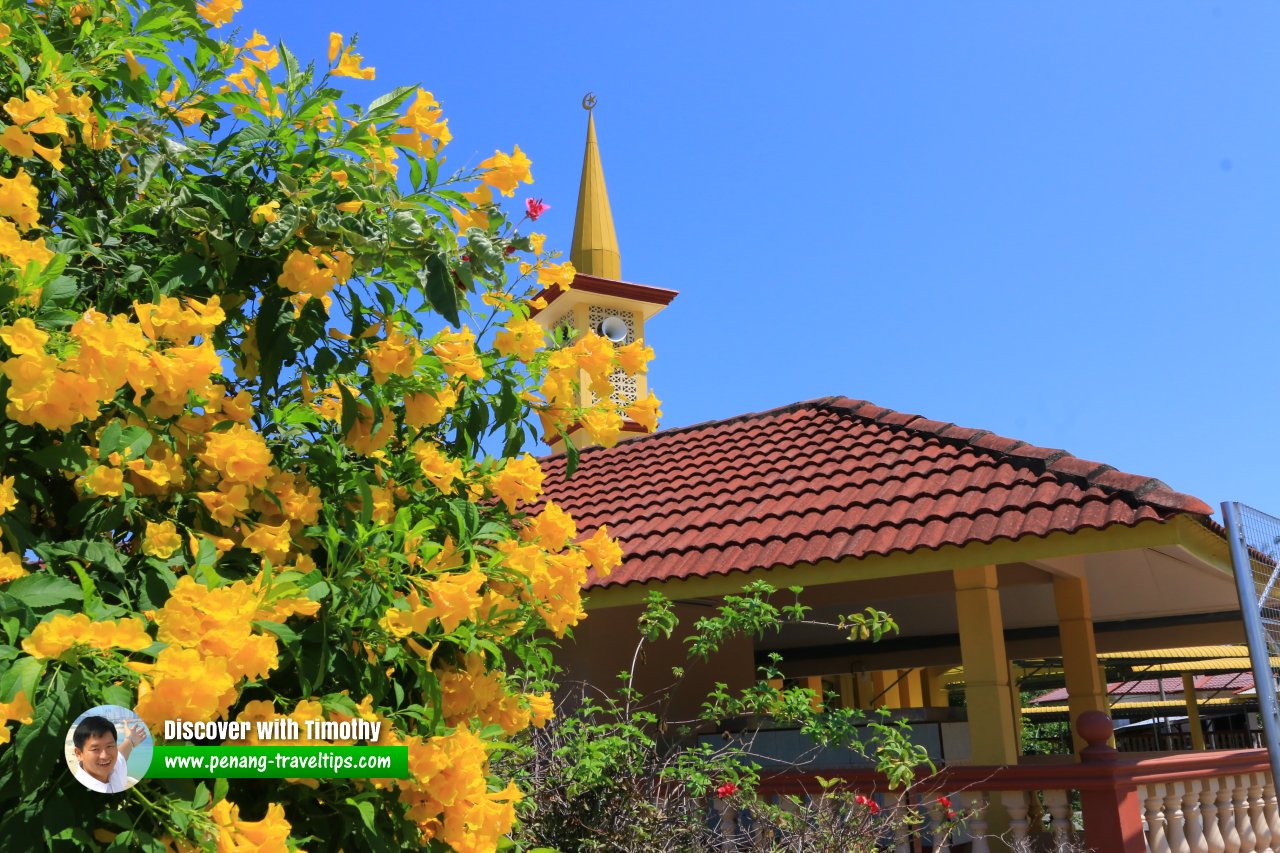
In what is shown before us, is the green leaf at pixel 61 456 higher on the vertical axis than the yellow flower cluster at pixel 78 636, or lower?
higher

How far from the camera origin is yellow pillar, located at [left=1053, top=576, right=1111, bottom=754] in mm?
8788

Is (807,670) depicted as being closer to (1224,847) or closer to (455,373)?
(1224,847)

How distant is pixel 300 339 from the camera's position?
8.70 ft

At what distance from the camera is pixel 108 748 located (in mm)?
1921

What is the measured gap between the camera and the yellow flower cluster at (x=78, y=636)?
1814mm

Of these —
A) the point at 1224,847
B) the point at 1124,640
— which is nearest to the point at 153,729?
the point at 1224,847

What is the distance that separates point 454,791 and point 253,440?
89 cm

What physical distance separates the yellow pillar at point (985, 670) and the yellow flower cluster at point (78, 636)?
6120 mm

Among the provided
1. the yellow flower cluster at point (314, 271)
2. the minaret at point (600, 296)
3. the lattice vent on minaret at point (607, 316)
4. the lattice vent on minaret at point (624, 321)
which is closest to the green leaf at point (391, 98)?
the yellow flower cluster at point (314, 271)

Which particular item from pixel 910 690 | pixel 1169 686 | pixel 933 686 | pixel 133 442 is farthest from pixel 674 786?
pixel 1169 686

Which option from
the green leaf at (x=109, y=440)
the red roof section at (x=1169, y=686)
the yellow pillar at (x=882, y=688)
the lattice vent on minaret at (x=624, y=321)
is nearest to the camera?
the green leaf at (x=109, y=440)

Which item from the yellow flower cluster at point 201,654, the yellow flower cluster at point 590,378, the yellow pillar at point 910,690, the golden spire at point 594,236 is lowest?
the yellow flower cluster at point 201,654

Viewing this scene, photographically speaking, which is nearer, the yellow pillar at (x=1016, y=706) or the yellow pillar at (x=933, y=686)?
the yellow pillar at (x=1016, y=706)

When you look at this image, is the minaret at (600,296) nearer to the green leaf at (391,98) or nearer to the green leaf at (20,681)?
the green leaf at (391,98)
